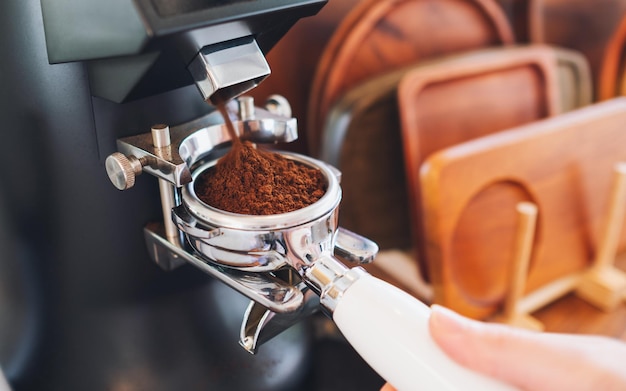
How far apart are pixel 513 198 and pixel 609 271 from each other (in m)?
0.18

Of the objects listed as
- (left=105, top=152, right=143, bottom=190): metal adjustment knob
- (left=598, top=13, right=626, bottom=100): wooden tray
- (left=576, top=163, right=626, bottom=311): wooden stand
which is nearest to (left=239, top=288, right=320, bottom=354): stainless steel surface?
(left=105, top=152, right=143, bottom=190): metal adjustment knob

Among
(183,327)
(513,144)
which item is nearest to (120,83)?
(183,327)

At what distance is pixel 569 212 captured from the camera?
71cm

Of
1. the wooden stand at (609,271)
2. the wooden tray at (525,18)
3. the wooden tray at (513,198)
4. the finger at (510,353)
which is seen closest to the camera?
the finger at (510,353)

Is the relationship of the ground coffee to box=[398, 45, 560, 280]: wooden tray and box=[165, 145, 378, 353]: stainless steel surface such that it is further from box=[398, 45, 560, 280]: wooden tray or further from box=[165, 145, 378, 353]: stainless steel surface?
box=[398, 45, 560, 280]: wooden tray

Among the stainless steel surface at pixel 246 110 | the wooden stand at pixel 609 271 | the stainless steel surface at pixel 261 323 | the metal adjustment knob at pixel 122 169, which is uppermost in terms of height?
the stainless steel surface at pixel 246 110

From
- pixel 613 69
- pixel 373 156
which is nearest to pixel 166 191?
pixel 373 156

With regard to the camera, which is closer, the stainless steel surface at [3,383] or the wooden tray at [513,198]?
the stainless steel surface at [3,383]

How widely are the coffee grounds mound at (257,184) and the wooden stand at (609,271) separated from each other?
512mm

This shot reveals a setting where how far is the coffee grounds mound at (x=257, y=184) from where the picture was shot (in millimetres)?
308

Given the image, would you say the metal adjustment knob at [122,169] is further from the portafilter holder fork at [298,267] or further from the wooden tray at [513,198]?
the wooden tray at [513,198]

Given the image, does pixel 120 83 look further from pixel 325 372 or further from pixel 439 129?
pixel 439 129

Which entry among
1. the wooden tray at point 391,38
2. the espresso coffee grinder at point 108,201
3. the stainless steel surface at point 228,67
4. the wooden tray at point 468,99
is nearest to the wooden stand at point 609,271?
the wooden tray at point 468,99

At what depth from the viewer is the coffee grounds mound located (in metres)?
0.31
